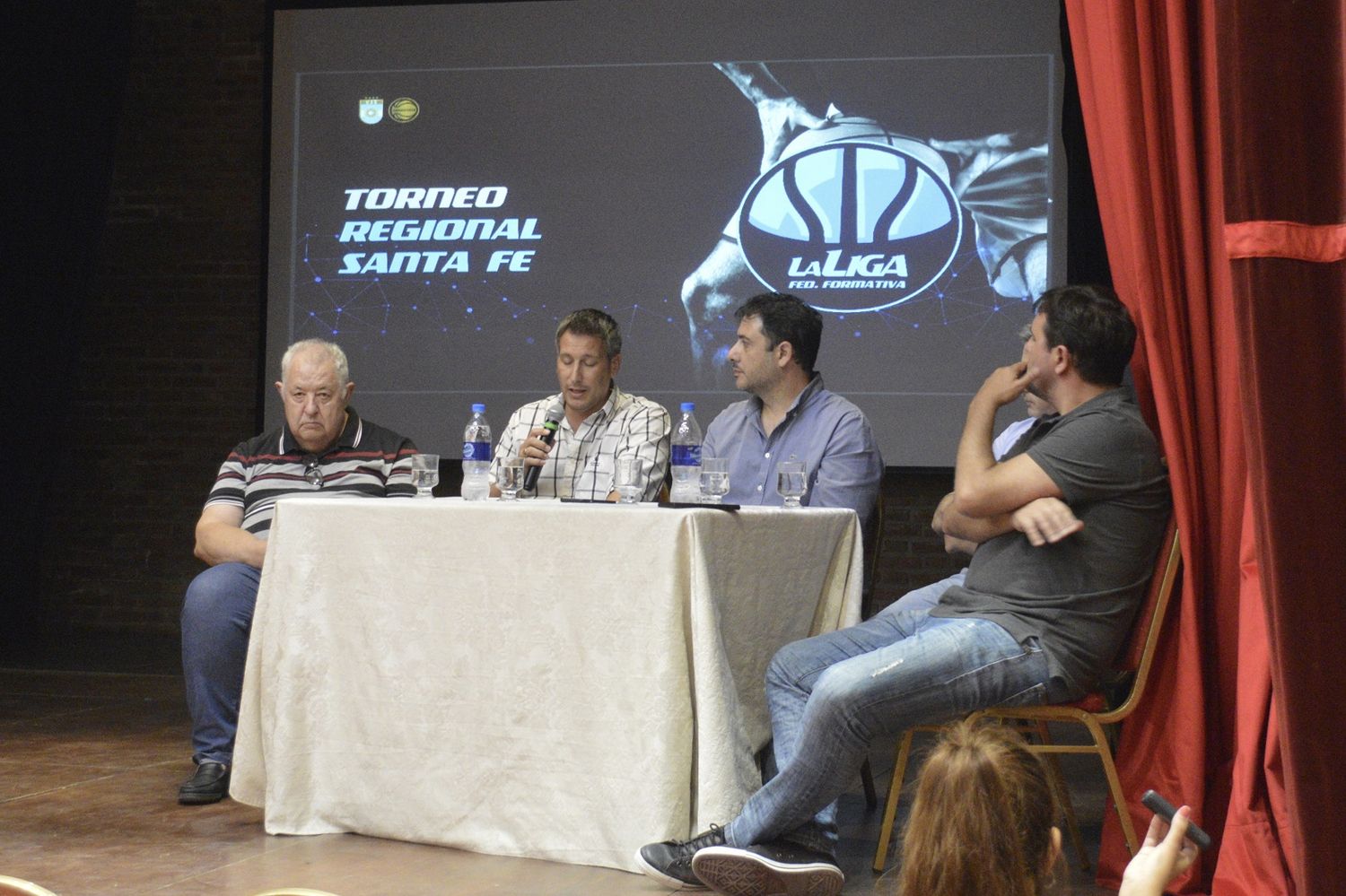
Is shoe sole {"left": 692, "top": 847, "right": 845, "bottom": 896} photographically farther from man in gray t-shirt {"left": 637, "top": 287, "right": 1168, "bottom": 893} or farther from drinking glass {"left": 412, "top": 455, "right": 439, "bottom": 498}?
drinking glass {"left": 412, "top": 455, "right": 439, "bottom": 498}

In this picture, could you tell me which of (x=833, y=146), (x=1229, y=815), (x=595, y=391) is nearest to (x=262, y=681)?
(x=595, y=391)

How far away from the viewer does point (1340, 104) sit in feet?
4.88

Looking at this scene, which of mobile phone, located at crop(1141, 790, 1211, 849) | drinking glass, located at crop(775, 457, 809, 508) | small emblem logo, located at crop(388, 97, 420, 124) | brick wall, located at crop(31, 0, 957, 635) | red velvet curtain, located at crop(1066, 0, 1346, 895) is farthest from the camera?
brick wall, located at crop(31, 0, 957, 635)

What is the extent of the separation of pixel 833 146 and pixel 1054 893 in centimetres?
489

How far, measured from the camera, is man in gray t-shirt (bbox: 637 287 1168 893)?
8.21 feet

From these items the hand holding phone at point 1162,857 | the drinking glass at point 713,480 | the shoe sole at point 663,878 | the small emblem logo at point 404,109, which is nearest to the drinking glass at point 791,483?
the drinking glass at point 713,480

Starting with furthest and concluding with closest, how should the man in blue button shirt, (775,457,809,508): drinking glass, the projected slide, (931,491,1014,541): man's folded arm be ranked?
the projected slide
the man in blue button shirt
(775,457,809,508): drinking glass
(931,491,1014,541): man's folded arm

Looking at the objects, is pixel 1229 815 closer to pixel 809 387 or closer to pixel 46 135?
pixel 809 387

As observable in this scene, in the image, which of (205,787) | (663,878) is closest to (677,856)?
(663,878)

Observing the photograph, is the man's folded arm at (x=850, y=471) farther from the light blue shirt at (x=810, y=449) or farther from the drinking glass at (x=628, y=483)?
the drinking glass at (x=628, y=483)

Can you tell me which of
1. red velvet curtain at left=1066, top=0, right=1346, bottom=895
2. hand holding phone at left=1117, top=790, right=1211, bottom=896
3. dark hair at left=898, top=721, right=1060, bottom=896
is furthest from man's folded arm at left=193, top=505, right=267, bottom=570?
hand holding phone at left=1117, top=790, right=1211, bottom=896

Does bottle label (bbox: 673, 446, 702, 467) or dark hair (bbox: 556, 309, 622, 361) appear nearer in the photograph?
bottle label (bbox: 673, 446, 702, 467)

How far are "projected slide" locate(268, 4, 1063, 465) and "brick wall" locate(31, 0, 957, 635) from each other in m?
0.57

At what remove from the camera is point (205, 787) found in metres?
3.29
